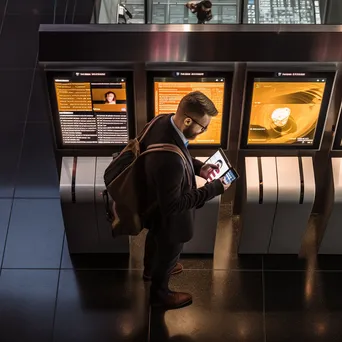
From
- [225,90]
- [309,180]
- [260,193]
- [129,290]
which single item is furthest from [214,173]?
[129,290]

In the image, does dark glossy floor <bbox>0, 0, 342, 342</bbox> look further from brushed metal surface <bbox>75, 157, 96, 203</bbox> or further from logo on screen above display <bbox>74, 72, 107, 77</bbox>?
logo on screen above display <bbox>74, 72, 107, 77</bbox>

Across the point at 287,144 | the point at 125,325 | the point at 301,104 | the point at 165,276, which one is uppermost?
the point at 301,104

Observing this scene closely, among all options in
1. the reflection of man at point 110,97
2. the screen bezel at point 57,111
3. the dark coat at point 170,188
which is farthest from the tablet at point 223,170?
the reflection of man at point 110,97

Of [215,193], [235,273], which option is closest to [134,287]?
[235,273]

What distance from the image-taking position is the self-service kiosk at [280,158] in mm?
4020

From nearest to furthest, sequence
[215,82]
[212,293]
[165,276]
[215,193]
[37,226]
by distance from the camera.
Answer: [215,193] → [215,82] → [165,276] → [212,293] → [37,226]

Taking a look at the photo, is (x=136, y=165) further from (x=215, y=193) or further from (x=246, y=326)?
(x=246, y=326)

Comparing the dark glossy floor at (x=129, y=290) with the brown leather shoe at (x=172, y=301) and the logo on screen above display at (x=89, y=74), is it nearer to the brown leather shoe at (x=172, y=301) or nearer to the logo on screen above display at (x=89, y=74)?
the brown leather shoe at (x=172, y=301)

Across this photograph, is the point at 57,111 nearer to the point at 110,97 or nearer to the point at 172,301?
the point at 110,97

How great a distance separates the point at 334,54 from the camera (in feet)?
12.6

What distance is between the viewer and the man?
3324 millimetres

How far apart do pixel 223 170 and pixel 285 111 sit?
619 millimetres

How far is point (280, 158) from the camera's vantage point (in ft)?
14.7

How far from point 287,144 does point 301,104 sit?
36 centimetres
